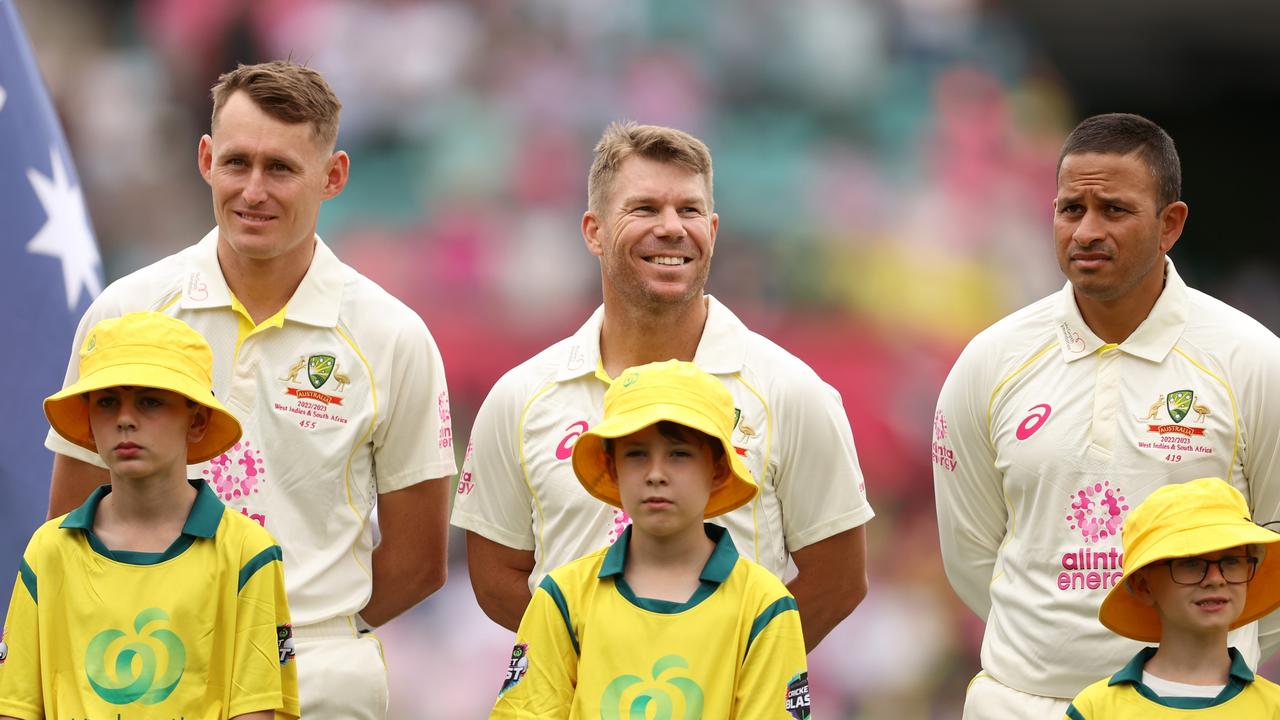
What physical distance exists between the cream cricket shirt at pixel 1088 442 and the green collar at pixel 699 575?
0.90 m

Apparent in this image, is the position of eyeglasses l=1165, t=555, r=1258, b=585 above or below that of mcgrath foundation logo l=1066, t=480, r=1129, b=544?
below

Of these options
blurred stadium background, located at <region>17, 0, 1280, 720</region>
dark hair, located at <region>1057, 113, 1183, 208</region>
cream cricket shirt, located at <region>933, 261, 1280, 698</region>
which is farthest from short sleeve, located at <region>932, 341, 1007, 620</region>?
blurred stadium background, located at <region>17, 0, 1280, 720</region>

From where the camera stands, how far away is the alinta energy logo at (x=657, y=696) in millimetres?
3408

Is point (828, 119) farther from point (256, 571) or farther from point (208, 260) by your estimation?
point (256, 571)

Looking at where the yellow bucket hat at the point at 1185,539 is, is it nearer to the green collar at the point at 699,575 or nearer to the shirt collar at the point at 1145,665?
the shirt collar at the point at 1145,665

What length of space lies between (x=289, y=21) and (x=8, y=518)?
4.41m

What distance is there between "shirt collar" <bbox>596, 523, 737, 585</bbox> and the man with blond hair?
2.85 ft

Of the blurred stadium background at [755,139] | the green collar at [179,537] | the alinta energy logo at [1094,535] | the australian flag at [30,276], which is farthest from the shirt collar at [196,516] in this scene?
the blurred stadium background at [755,139]

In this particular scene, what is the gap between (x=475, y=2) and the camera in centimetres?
903

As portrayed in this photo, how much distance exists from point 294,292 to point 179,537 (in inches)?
34.4

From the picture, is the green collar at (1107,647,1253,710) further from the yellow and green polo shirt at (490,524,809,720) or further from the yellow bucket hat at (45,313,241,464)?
the yellow bucket hat at (45,313,241,464)

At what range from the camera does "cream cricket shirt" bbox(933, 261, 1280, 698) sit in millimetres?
4004

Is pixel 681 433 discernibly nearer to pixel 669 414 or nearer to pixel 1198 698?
pixel 669 414

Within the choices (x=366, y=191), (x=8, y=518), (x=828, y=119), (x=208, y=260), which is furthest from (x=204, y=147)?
(x=828, y=119)
